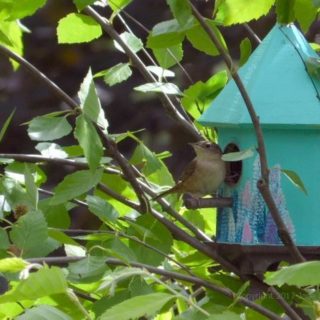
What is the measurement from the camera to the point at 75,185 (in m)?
1.66

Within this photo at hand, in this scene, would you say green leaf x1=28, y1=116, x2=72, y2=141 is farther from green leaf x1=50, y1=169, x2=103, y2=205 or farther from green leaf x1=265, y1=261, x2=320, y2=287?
green leaf x1=265, y1=261, x2=320, y2=287

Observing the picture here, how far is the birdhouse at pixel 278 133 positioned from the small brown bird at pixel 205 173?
0.04m

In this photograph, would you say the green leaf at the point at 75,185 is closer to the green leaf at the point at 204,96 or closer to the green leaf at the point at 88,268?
the green leaf at the point at 88,268

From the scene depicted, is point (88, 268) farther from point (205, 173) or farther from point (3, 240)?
point (205, 173)

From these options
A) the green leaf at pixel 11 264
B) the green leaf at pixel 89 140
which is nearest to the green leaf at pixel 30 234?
the green leaf at pixel 89 140

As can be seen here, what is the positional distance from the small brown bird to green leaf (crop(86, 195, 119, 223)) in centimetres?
30

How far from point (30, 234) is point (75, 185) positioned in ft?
0.54

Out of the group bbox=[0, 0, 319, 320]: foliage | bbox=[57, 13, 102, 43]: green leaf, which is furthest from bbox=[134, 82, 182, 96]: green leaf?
bbox=[57, 13, 102, 43]: green leaf

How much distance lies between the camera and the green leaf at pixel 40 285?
118 centimetres

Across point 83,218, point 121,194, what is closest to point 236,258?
point 121,194

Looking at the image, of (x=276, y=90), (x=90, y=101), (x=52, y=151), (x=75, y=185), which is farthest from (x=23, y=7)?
(x=276, y=90)

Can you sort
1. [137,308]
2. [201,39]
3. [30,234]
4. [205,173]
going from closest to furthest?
[137,308], [30,234], [201,39], [205,173]

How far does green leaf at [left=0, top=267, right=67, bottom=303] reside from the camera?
3.86ft

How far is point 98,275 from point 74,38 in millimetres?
506
